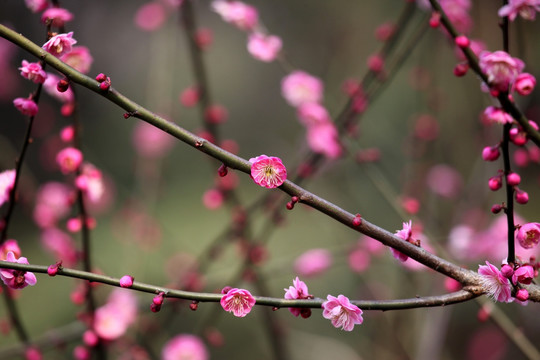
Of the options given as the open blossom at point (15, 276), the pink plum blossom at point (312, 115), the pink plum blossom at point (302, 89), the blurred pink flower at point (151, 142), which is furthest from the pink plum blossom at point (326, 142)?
the blurred pink flower at point (151, 142)

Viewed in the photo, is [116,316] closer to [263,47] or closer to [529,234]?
[263,47]

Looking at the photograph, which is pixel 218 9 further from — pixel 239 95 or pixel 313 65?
pixel 239 95

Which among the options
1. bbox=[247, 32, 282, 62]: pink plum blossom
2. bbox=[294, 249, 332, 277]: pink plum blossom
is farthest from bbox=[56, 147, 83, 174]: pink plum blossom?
bbox=[294, 249, 332, 277]: pink plum blossom

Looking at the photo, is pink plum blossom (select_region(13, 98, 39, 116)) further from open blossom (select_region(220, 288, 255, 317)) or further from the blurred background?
the blurred background

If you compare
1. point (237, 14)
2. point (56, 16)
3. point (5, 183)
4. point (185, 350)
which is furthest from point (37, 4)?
point (185, 350)

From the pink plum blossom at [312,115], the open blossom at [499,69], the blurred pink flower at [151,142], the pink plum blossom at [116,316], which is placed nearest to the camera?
the open blossom at [499,69]

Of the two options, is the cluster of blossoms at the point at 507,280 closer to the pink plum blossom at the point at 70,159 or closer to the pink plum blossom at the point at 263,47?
the pink plum blossom at the point at 70,159

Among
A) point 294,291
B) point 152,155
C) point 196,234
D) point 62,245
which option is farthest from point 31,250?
point 294,291
